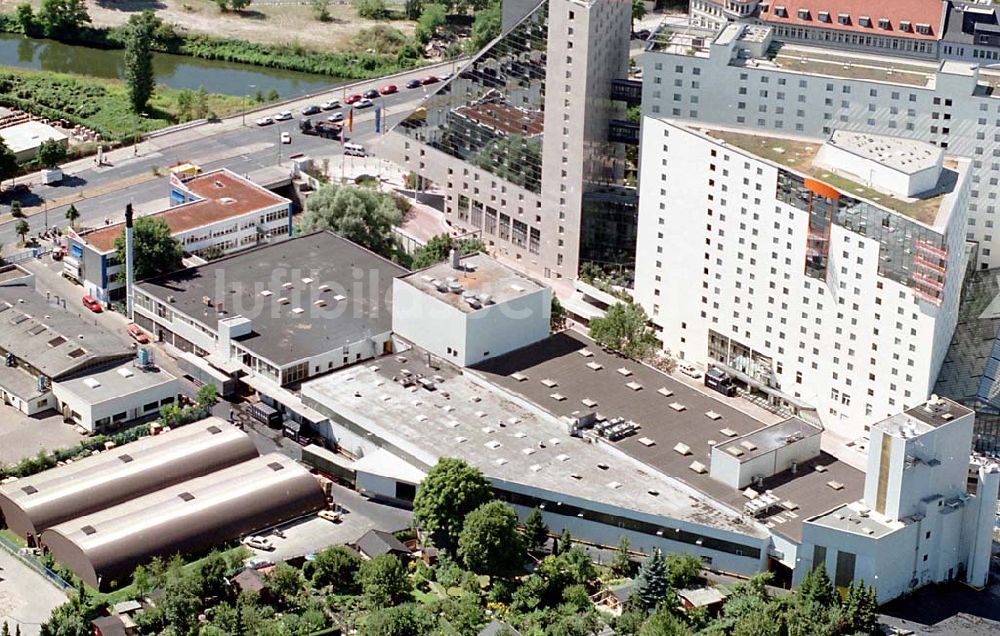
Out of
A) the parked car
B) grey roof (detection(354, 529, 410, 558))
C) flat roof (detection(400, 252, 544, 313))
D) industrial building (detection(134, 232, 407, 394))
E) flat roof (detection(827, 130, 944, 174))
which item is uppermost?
flat roof (detection(827, 130, 944, 174))

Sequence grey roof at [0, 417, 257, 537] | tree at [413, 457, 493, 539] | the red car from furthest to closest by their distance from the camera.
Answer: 1. the red car
2. grey roof at [0, 417, 257, 537]
3. tree at [413, 457, 493, 539]

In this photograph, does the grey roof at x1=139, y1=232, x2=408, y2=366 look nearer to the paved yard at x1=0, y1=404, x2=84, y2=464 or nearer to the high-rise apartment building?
the high-rise apartment building

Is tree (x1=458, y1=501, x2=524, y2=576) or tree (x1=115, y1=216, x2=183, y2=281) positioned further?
tree (x1=115, y1=216, x2=183, y2=281)

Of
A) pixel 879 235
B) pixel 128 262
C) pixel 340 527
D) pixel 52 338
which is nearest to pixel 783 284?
pixel 879 235

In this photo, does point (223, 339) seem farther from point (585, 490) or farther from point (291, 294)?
point (585, 490)

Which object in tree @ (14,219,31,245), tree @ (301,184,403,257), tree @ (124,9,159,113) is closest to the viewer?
tree @ (301,184,403,257)

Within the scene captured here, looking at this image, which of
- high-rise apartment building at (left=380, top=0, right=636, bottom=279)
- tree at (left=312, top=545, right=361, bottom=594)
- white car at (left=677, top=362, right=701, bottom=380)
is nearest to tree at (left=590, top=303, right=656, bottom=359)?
white car at (left=677, top=362, right=701, bottom=380)

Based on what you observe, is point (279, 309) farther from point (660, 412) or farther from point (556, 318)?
point (660, 412)

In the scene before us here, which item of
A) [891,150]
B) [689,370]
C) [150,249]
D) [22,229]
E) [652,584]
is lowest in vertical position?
[652,584]

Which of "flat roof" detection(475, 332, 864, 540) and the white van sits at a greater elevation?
the white van
